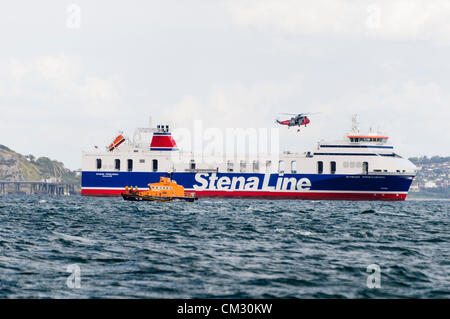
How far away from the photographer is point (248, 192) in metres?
86.4

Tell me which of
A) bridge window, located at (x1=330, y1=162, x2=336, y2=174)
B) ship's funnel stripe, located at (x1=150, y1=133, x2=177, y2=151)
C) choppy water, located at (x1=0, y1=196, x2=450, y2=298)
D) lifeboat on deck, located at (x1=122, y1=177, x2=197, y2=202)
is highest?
ship's funnel stripe, located at (x1=150, y1=133, x2=177, y2=151)

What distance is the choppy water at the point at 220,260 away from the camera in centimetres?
1788

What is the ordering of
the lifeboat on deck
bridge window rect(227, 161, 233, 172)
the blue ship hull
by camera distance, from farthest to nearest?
bridge window rect(227, 161, 233, 172) < the blue ship hull < the lifeboat on deck

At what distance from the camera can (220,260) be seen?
22.9 metres

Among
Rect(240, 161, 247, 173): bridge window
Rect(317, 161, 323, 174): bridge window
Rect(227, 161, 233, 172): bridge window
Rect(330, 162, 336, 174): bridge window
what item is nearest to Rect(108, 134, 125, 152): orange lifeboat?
Rect(227, 161, 233, 172): bridge window

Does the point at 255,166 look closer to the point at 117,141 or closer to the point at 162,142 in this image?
the point at 162,142

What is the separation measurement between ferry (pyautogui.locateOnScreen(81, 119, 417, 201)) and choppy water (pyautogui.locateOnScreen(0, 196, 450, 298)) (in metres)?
47.6

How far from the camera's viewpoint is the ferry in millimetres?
84750

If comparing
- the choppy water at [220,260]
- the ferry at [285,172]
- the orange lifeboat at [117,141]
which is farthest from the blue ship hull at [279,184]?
the choppy water at [220,260]

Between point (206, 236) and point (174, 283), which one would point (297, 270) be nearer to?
point (174, 283)

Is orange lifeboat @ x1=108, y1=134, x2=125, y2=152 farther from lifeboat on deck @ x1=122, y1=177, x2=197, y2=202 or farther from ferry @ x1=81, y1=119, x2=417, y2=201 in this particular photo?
lifeboat on deck @ x1=122, y1=177, x2=197, y2=202

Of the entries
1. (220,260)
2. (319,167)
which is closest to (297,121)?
(319,167)

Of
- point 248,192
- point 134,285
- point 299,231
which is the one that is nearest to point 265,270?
point 134,285

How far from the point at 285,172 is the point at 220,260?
64256mm
